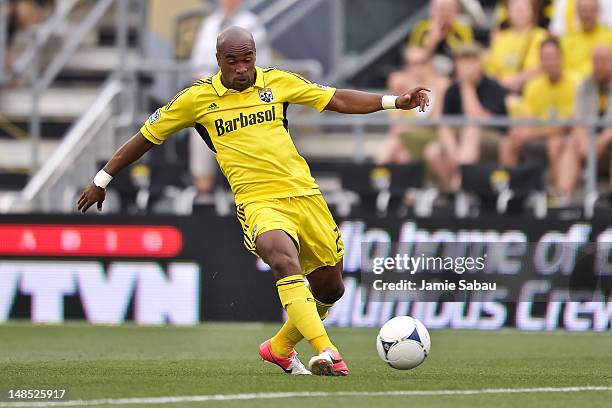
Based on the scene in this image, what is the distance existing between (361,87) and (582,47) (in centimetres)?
342

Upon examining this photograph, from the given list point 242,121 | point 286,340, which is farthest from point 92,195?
point 286,340

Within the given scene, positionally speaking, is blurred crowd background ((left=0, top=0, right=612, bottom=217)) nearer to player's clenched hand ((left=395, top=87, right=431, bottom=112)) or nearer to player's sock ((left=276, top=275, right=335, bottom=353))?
player's clenched hand ((left=395, top=87, right=431, bottom=112))

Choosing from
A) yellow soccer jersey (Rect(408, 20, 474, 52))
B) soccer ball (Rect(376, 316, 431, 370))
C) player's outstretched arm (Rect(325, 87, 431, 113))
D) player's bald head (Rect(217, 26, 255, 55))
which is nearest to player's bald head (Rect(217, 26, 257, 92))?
player's bald head (Rect(217, 26, 255, 55))

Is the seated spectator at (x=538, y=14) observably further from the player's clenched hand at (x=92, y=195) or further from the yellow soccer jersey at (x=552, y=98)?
the player's clenched hand at (x=92, y=195)

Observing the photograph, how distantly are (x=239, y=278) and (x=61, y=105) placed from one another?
5.60 meters

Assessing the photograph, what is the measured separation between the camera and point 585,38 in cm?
1655

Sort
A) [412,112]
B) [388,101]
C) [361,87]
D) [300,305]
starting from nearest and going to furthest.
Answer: [300,305], [388,101], [412,112], [361,87]

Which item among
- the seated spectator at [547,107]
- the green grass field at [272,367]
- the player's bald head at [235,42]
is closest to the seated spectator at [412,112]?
the seated spectator at [547,107]

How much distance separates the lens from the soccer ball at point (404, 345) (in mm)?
8609

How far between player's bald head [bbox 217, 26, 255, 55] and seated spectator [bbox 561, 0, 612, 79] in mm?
8559

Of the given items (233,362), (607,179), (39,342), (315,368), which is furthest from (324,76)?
(315,368)

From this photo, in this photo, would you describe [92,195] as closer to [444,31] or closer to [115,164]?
[115,164]

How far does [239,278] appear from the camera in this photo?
1409 cm

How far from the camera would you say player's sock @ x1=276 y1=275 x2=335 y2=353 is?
8.30m
